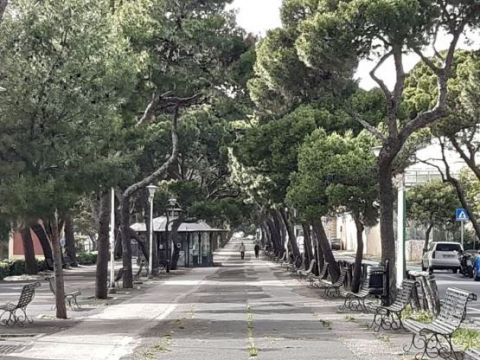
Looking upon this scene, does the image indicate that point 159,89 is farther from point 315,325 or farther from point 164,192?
point 164,192

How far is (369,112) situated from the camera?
87.8 feet

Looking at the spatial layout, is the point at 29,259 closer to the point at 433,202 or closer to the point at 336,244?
the point at 433,202

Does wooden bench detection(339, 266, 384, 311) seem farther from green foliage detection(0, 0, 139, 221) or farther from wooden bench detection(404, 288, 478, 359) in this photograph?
green foliage detection(0, 0, 139, 221)

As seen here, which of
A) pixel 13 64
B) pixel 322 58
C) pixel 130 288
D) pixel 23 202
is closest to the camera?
pixel 23 202

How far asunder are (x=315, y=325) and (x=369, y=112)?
1033 cm

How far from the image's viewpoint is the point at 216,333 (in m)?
16.8

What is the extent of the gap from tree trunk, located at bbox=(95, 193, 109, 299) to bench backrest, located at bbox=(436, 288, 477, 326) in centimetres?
1515

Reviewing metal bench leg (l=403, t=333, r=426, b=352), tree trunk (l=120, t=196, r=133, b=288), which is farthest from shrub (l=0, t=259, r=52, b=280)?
metal bench leg (l=403, t=333, r=426, b=352)

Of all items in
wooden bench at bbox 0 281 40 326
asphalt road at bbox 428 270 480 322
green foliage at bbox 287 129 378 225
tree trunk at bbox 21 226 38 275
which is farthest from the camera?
tree trunk at bbox 21 226 38 275

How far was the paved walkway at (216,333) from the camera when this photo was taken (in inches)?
536

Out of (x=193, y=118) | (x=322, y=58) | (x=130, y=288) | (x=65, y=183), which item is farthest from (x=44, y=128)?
(x=193, y=118)

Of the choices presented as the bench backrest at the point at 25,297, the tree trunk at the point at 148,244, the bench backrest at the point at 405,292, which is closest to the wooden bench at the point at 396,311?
the bench backrest at the point at 405,292

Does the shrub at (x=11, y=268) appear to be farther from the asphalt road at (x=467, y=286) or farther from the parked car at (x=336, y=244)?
the parked car at (x=336, y=244)

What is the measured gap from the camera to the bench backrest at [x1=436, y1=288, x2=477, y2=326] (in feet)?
42.8
